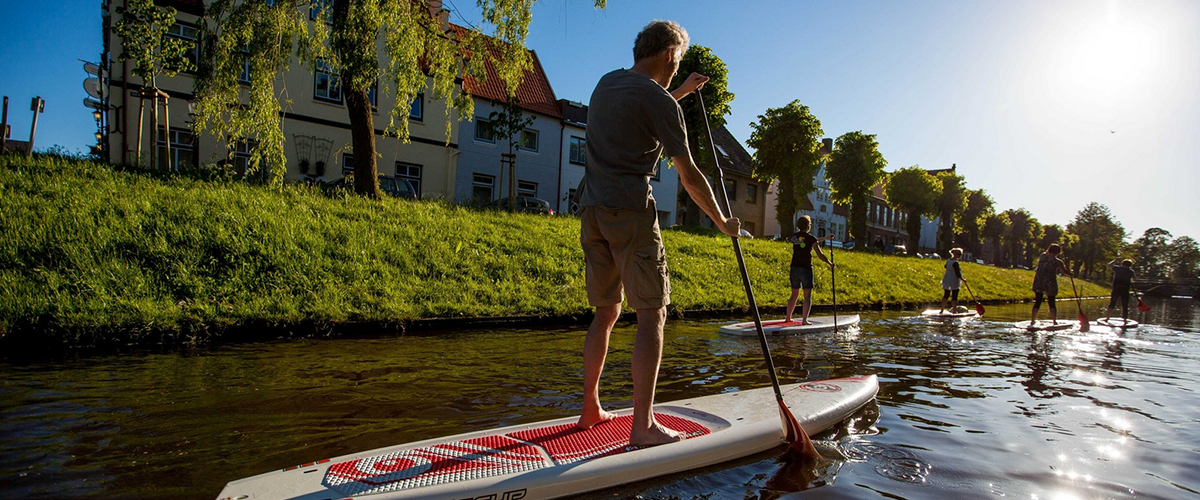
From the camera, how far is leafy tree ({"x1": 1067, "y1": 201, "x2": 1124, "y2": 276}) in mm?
87500

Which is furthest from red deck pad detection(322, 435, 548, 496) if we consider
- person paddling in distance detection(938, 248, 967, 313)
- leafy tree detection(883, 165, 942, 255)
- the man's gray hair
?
leafy tree detection(883, 165, 942, 255)

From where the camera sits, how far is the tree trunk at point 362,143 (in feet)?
41.5

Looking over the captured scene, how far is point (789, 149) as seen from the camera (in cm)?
3444

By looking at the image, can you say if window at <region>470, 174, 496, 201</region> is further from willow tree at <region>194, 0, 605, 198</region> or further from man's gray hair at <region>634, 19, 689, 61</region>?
man's gray hair at <region>634, 19, 689, 61</region>

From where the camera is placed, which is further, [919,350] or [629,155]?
[919,350]

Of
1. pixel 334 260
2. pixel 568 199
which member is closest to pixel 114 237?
pixel 334 260

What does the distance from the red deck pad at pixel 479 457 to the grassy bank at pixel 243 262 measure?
17.5 ft

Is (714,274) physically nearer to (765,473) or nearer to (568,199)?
(765,473)

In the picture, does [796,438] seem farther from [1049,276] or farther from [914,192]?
[914,192]

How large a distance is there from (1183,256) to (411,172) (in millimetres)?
129375

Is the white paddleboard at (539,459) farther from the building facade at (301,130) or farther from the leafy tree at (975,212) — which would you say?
the leafy tree at (975,212)

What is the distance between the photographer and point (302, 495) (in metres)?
2.32

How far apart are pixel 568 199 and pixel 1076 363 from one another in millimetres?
24975

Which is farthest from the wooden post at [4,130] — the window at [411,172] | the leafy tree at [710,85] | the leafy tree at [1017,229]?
the leafy tree at [1017,229]
